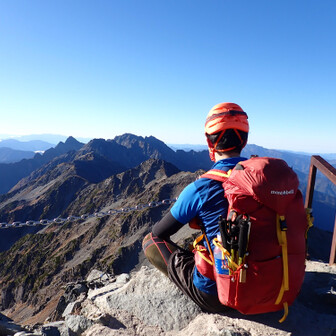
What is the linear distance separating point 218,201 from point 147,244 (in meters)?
1.89

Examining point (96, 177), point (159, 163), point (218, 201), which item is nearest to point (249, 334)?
point (218, 201)

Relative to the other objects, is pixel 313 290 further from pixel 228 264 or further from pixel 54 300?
pixel 54 300

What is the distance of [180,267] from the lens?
4008 mm

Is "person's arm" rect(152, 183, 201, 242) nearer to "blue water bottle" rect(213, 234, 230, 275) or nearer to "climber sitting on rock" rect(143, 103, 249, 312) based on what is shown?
"climber sitting on rock" rect(143, 103, 249, 312)

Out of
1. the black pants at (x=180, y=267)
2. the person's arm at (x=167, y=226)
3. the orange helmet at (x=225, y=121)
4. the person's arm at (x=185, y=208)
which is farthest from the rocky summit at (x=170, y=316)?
the orange helmet at (x=225, y=121)

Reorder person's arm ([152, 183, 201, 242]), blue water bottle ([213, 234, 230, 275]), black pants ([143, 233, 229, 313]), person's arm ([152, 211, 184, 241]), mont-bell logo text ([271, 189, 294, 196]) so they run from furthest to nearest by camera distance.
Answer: black pants ([143, 233, 229, 313]) → person's arm ([152, 211, 184, 241]) → person's arm ([152, 183, 201, 242]) → blue water bottle ([213, 234, 230, 275]) → mont-bell logo text ([271, 189, 294, 196])

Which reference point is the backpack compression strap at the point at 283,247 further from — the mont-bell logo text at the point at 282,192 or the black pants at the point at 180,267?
the black pants at the point at 180,267

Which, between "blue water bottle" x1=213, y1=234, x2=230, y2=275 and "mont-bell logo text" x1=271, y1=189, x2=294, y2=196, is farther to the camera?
"blue water bottle" x1=213, y1=234, x2=230, y2=275

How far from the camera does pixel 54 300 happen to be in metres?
55.2

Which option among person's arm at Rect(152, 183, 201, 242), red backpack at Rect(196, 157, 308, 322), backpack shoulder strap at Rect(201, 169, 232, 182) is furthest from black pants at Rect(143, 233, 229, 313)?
backpack shoulder strap at Rect(201, 169, 232, 182)

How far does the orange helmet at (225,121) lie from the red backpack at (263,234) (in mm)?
724

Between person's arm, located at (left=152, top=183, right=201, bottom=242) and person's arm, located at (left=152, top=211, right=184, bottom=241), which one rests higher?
person's arm, located at (left=152, top=183, right=201, bottom=242)

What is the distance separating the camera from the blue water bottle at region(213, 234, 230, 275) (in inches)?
117

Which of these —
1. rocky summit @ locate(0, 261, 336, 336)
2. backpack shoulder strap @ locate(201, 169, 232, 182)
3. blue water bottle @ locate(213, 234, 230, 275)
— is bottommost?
rocky summit @ locate(0, 261, 336, 336)
